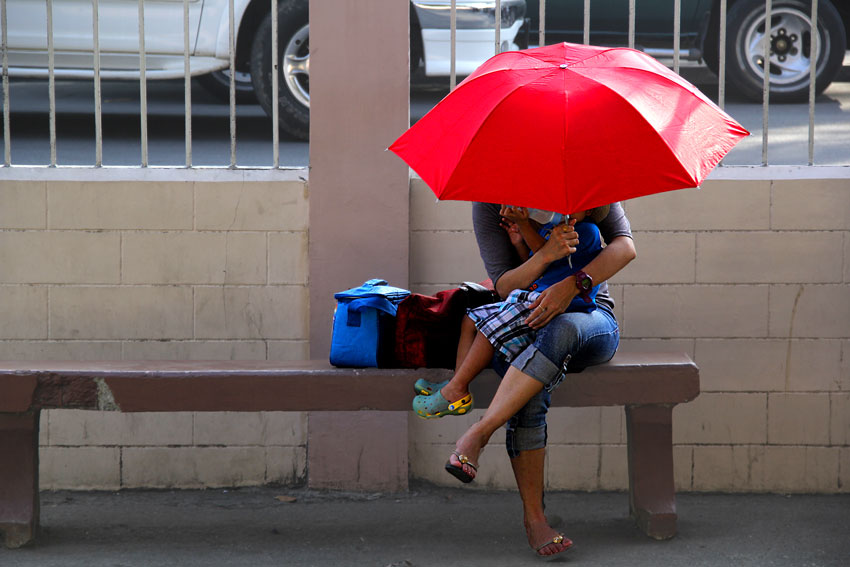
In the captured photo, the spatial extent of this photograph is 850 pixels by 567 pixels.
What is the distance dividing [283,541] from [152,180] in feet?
5.12

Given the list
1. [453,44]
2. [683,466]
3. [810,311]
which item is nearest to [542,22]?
[453,44]

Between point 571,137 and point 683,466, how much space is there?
196 cm

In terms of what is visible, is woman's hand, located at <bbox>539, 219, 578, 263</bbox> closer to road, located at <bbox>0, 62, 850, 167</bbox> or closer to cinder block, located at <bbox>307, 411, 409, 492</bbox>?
cinder block, located at <bbox>307, 411, 409, 492</bbox>

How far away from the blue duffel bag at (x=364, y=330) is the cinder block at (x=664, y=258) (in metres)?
1.12

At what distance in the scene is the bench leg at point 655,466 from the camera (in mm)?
3885

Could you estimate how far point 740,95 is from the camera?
17.5 feet

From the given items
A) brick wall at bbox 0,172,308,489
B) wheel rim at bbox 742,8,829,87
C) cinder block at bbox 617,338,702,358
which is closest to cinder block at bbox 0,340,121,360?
brick wall at bbox 0,172,308,489

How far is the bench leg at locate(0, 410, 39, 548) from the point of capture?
3.80m

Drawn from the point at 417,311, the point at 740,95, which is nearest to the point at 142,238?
the point at 417,311

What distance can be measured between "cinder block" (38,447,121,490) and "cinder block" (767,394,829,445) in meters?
2.76

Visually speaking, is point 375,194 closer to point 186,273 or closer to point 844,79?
point 186,273

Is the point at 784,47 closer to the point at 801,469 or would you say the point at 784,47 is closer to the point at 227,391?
the point at 801,469

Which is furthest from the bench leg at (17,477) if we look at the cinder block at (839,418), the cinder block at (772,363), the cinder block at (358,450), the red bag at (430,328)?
the cinder block at (839,418)

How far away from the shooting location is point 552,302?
11.7 ft
